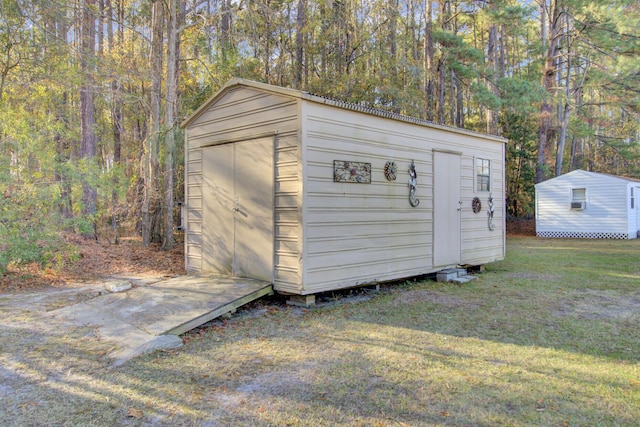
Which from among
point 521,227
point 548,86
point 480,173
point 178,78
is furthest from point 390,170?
point 521,227

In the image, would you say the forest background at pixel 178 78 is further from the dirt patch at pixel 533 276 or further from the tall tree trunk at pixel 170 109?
the dirt patch at pixel 533 276

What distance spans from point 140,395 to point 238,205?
9.48ft

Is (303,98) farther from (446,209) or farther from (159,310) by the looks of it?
(446,209)

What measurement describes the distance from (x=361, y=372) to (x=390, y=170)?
3.12m

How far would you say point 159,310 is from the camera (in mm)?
3900

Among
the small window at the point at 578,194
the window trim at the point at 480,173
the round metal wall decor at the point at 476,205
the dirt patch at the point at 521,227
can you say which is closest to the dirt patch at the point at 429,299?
the round metal wall decor at the point at 476,205

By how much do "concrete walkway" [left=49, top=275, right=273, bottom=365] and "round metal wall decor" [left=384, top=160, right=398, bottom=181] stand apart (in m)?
2.07

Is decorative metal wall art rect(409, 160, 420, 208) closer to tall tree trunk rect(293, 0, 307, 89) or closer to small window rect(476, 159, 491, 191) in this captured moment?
small window rect(476, 159, 491, 191)

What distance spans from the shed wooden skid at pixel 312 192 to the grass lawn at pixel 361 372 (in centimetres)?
67

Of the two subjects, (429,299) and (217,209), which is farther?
(217,209)

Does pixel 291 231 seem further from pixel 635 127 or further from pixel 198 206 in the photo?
pixel 635 127

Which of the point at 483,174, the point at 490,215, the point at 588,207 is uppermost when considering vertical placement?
the point at 483,174

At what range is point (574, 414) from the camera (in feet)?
7.35

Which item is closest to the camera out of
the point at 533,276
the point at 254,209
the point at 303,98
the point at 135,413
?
the point at 135,413
